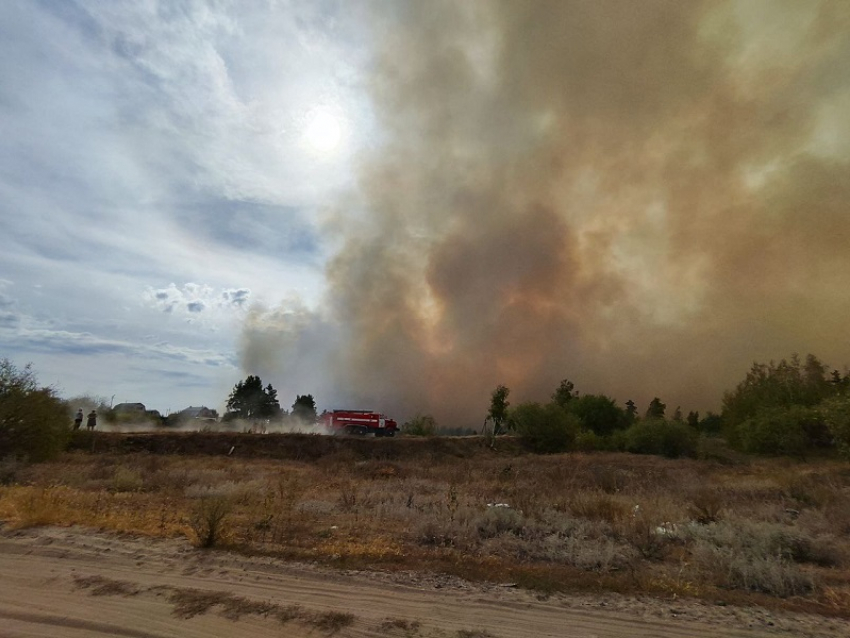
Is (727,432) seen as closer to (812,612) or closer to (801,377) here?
(801,377)

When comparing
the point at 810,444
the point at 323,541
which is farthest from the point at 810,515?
the point at 810,444

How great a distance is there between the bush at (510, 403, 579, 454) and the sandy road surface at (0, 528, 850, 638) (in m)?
50.2

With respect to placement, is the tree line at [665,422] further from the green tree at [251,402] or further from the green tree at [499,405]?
the green tree at [251,402]

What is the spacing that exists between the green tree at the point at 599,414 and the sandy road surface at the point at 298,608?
7567 cm

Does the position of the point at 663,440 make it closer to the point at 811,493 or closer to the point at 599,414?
the point at 599,414

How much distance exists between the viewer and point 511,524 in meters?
13.3

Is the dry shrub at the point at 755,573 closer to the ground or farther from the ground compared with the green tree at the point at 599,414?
closer to the ground

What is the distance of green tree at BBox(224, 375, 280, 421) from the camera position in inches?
3711

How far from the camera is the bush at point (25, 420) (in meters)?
23.1

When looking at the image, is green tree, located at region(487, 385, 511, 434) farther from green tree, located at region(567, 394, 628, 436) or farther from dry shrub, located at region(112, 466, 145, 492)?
dry shrub, located at region(112, 466, 145, 492)

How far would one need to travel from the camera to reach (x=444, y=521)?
13.4 m

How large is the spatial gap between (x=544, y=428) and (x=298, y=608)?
53.1 metres


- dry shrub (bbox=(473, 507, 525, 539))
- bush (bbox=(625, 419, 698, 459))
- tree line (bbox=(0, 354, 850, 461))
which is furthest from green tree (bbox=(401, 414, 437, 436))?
dry shrub (bbox=(473, 507, 525, 539))

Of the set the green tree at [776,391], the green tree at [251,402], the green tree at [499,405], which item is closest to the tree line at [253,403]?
the green tree at [251,402]
